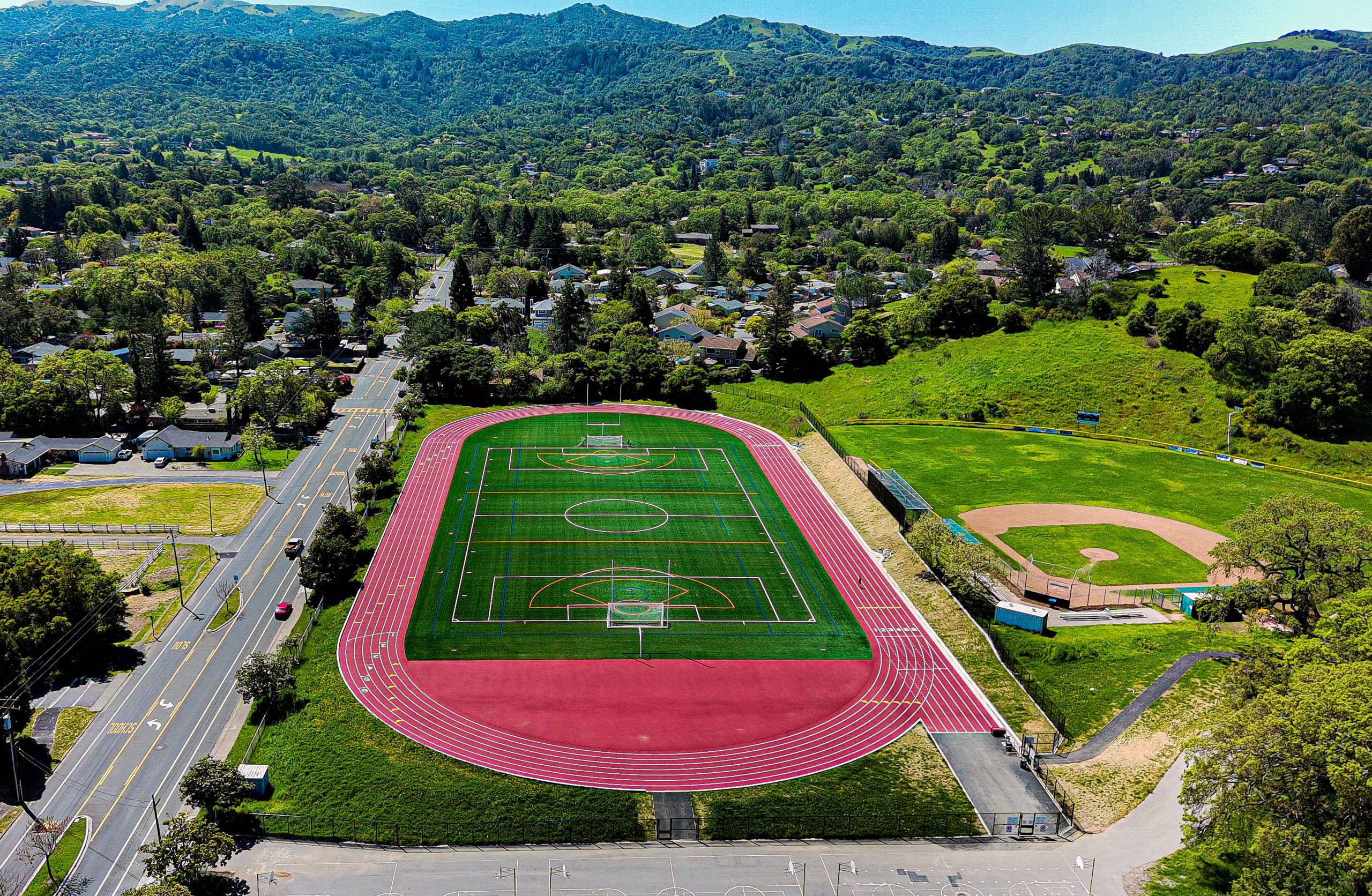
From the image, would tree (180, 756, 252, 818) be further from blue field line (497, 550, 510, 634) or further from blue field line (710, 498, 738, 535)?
blue field line (710, 498, 738, 535)

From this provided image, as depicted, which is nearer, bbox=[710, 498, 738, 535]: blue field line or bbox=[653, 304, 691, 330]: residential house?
bbox=[710, 498, 738, 535]: blue field line

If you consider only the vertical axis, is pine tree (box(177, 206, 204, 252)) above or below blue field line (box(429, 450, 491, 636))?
above

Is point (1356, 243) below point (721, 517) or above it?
above

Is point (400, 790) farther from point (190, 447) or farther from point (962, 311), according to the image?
point (962, 311)

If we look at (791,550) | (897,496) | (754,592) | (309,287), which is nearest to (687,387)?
(897,496)

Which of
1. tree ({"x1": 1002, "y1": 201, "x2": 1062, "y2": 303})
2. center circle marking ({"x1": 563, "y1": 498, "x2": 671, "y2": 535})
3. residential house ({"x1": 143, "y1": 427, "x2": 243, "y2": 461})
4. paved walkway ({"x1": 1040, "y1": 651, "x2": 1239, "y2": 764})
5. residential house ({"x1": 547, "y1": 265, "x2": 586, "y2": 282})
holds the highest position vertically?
tree ({"x1": 1002, "y1": 201, "x2": 1062, "y2": 303})

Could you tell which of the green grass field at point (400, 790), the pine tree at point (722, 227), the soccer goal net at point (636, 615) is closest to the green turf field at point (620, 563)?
the soccer goal net at point (636, 615)

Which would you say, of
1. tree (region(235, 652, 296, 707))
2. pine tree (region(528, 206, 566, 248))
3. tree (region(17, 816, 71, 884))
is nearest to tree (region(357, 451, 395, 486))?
tree (region(235, 652, 296, 707))
